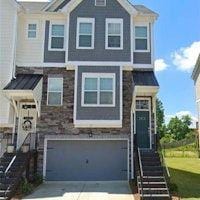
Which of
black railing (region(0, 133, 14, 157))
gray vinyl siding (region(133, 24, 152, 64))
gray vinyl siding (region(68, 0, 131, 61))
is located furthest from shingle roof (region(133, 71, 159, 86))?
black railing (region(0, 133, 14, 157))

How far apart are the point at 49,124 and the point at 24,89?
234 centimetres

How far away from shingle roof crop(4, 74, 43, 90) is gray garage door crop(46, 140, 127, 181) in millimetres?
3254

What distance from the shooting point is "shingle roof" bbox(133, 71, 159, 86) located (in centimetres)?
1638

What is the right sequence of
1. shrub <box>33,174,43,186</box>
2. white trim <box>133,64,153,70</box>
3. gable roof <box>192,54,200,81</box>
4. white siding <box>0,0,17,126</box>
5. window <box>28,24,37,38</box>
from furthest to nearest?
gable roof <box>192,54,200,81</box> → window <box>28,24,37,38</box> → white trim <box>133,64,153,70</box> → white siding <box>0,0,17,126</box> → shrub <box>33,174,43,186</box>

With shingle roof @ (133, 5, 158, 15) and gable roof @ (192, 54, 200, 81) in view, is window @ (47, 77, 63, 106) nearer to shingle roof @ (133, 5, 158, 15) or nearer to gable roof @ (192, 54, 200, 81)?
shingle roof @ (133, 5, 158, 15)

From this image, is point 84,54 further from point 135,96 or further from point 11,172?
point 11,172

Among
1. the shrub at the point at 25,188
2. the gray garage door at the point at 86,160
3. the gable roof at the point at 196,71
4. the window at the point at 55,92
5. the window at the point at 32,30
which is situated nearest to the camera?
the shrub at the point at 25,188

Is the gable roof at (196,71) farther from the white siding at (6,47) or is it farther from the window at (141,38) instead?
the white siding at (6,47)

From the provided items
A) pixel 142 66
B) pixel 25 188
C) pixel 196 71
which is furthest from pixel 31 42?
pixel 196 71

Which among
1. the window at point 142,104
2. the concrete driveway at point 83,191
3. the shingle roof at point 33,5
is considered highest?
the shingle roof at point 33,5

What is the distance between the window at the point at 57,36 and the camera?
18.0 m

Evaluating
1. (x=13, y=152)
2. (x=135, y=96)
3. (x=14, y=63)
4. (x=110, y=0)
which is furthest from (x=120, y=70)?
(x=13, y=152)

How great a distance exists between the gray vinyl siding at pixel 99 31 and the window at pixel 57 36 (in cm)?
71

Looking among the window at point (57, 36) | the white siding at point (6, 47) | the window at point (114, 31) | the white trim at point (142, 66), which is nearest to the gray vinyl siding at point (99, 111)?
the white trim at point (142, 66)
